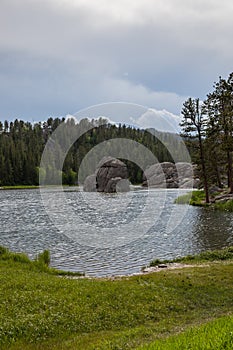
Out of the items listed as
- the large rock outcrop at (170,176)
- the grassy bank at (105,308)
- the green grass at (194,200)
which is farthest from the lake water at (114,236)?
the large rock outcrop at (170,176)

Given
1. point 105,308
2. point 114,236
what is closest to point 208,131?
point 114,236

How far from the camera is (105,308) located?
12727 mm

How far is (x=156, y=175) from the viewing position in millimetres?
128250

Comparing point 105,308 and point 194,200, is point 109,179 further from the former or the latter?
point 105,308

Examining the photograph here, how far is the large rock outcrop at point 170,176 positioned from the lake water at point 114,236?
64980 mm

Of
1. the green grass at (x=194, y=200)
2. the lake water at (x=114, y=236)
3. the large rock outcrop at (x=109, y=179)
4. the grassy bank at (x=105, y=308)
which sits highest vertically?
the large rock outcrop at (x=109, y=179)

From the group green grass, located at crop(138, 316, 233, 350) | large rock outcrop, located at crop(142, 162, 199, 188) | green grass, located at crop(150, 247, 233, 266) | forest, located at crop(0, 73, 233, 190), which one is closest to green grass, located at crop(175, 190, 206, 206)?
forest, located at crop(0, 73, 233, 190)

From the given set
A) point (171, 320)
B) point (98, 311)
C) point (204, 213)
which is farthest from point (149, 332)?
point (204, 213)

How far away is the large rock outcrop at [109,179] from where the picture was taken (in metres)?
110

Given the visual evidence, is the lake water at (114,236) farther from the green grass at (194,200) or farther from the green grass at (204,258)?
the green grass at (194,200)

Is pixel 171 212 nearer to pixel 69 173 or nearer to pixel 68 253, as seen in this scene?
pixel 68 253

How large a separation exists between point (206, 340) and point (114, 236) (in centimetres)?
2716

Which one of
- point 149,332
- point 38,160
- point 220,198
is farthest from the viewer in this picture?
point 38,160

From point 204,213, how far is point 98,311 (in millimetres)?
37457
